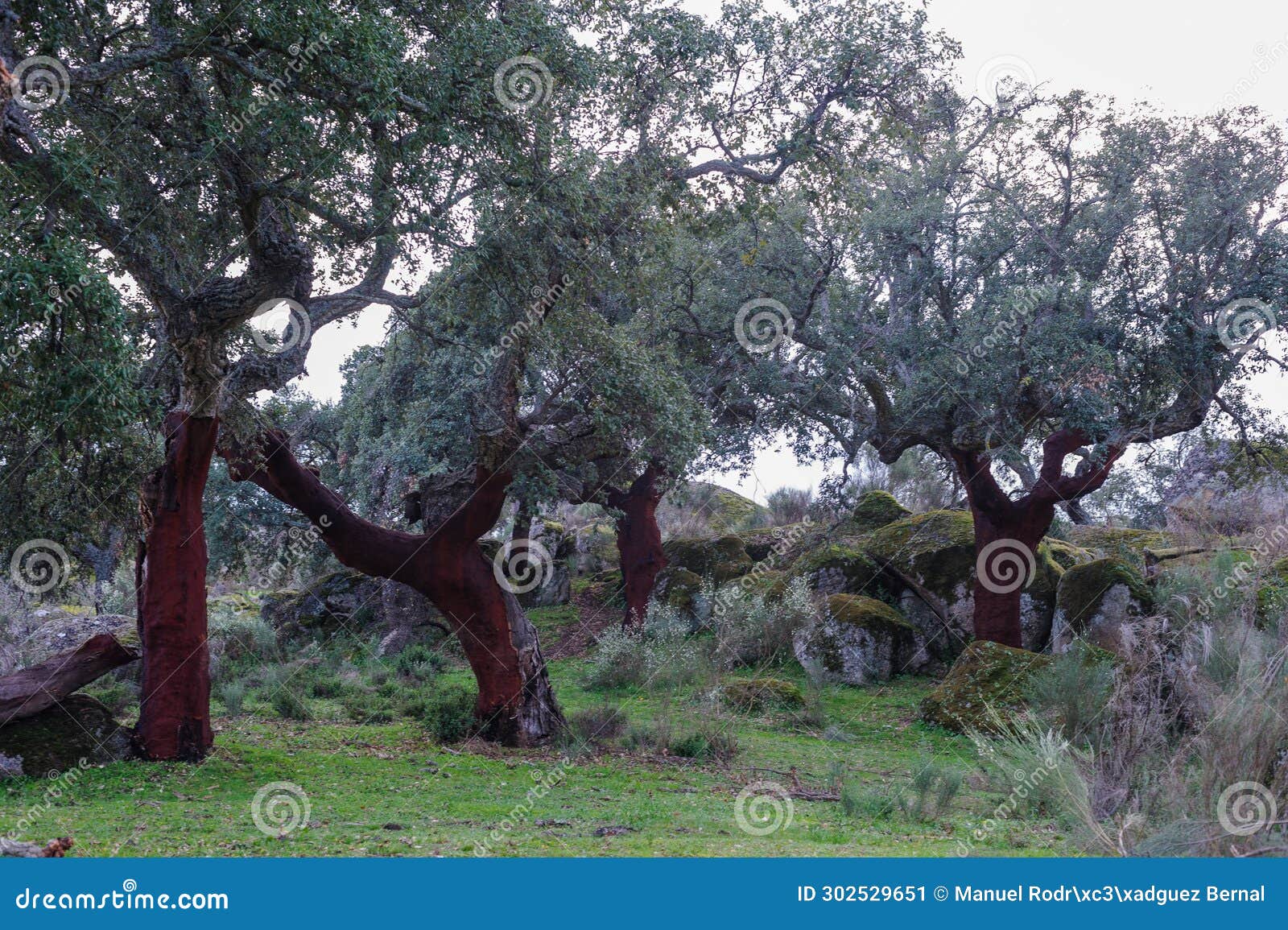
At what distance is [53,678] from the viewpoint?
32.2ft

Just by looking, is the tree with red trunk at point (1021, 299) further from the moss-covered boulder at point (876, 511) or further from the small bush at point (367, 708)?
the small bush at point (367, 708)

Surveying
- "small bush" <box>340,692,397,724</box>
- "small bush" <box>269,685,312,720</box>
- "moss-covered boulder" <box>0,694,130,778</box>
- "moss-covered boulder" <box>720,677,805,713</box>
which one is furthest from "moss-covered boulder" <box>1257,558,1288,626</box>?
"small bush" <box>269,685,312,720</box>

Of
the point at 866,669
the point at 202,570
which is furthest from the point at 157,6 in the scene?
the point at 866,669

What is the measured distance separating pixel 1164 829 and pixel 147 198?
1032 cm

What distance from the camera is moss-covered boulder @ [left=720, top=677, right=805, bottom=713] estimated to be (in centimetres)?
1509

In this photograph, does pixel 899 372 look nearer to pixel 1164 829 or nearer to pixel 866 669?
pixel 866 669

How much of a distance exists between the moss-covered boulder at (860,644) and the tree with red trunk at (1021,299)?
1531mm

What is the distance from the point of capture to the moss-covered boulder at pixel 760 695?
1509 cm

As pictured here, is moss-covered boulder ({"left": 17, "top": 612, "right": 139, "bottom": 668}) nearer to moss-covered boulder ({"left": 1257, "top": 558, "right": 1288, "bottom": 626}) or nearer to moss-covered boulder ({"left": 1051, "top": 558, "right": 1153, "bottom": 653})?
moss-covered boulder ({"left": 1051, "top": 558, "right": 1153, "bottom": 653})

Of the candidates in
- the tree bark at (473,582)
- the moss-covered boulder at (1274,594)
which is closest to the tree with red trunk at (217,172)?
the tree bark at (473,582)

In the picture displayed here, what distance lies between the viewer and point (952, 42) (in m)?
13.4

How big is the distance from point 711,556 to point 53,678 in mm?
17592

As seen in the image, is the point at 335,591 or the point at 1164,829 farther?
the point at 335,591

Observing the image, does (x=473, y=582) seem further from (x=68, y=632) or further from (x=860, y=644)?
(x=68, y=632)
